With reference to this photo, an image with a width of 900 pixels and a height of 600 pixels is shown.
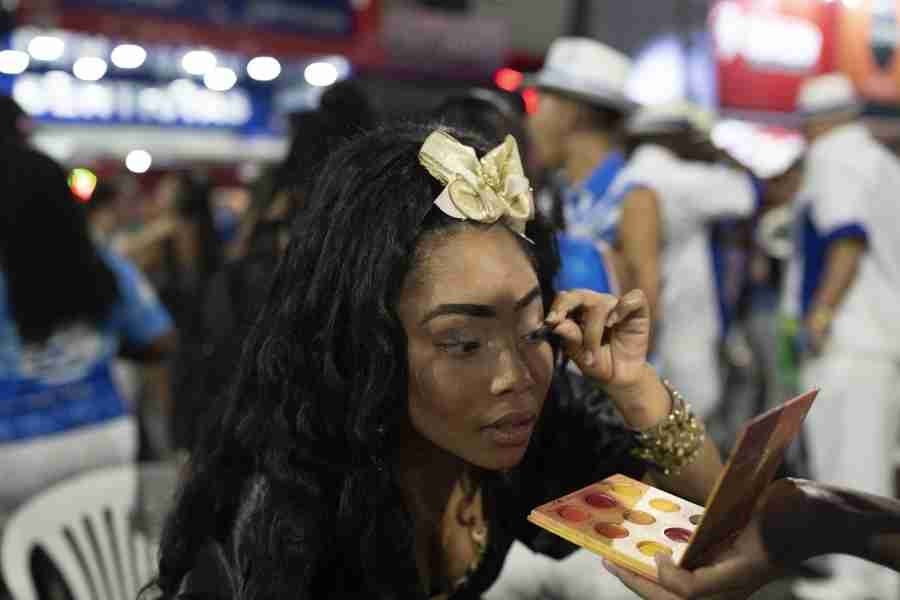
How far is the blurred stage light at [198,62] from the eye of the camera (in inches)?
273

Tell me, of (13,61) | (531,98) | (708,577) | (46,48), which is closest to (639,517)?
(708,577)

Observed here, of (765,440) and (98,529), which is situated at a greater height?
(765,440)

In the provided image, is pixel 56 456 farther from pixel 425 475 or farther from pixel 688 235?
pixel 688 235

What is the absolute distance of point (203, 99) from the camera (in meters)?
7.95

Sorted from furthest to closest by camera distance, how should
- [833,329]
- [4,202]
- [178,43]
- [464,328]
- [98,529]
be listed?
[178,43]
[833,329]
[4,202]
[98,529]
[464,328]

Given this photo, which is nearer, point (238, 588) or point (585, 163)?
point (238, 588)

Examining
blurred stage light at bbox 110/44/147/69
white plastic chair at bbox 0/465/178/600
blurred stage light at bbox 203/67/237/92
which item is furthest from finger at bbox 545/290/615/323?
blurred stage light at bbox 203/67/237/92

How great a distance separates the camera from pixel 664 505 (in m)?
0.93

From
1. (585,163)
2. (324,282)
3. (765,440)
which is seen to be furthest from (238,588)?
(585,163)

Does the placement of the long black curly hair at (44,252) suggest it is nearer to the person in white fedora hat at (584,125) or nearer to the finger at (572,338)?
the person in white fedora hat at (584,125)

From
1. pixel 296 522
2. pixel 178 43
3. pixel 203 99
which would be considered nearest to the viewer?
pixel 296 522

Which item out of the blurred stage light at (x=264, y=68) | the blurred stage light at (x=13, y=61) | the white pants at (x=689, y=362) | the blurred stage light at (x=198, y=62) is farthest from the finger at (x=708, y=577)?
the blurred stage light at (x=198, y=62)

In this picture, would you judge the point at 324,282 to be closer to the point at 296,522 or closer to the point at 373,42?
the point at 296,522

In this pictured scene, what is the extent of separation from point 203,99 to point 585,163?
5.93m
